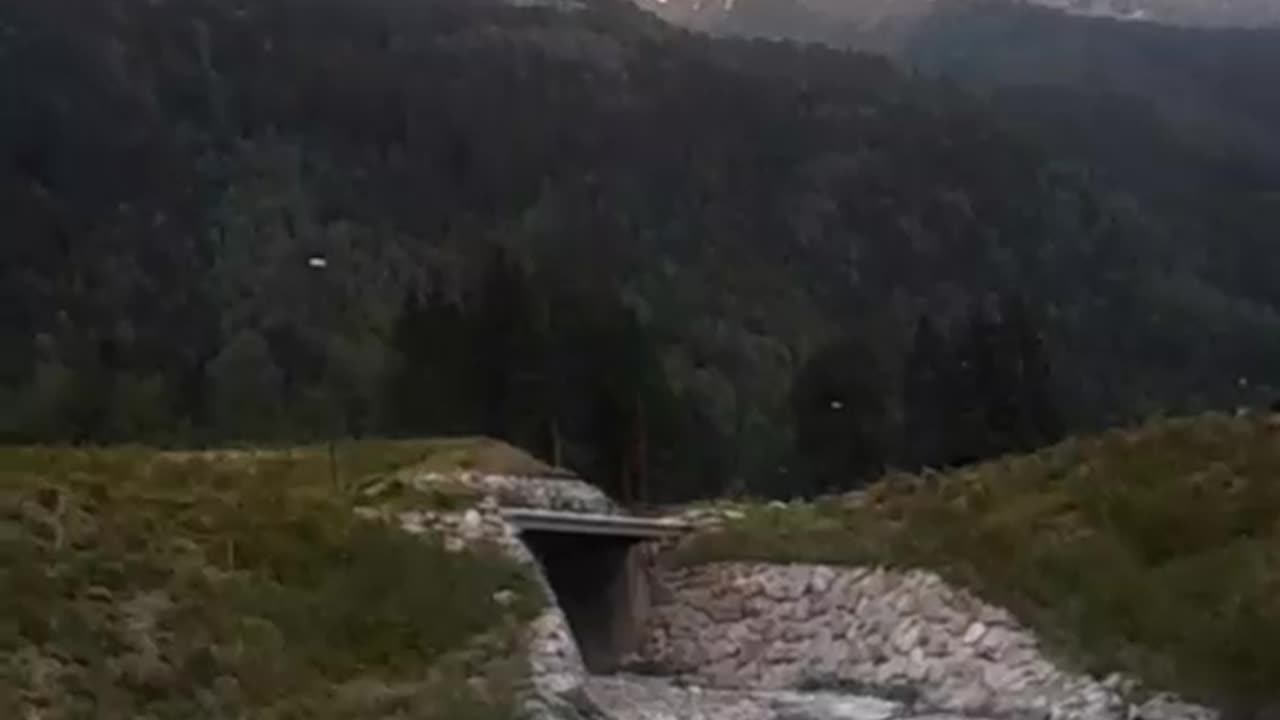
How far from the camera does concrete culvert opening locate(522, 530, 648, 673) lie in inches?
1681

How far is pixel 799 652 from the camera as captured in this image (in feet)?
129

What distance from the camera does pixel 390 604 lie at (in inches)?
1176

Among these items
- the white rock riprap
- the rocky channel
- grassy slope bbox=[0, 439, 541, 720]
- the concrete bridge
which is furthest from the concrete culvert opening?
grassy slope bbox=[0, 439, 541, 720]

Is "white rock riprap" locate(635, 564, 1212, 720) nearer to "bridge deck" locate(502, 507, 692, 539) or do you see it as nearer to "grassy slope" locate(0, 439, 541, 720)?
"bridge deck" locate(502, 507, 692, 539)

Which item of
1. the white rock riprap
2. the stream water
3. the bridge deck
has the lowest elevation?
the stream water

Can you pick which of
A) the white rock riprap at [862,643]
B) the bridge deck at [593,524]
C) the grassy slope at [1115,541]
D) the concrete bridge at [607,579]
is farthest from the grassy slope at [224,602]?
the grassy slope at [1115,541]

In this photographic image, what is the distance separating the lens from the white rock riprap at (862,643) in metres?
34.2

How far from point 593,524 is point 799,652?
505 cm

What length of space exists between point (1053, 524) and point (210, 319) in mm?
132987

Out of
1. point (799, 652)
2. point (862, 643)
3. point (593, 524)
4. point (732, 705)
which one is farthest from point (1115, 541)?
point (593, 524)

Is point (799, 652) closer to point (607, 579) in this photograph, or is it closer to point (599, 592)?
point (607, 579)

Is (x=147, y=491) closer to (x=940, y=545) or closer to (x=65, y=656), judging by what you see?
(x=65, y=656)

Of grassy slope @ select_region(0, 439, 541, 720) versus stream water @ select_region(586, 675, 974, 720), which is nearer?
grassy slope @ select_region(0, 439, 541, 720)

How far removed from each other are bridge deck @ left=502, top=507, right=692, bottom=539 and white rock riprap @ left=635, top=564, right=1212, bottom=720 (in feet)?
3.78
